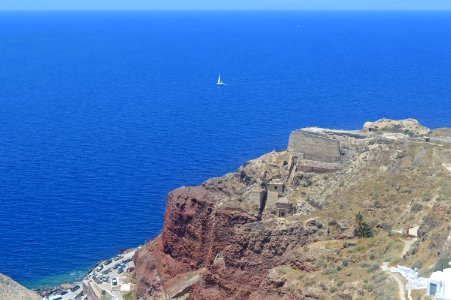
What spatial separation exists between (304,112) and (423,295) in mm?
89419

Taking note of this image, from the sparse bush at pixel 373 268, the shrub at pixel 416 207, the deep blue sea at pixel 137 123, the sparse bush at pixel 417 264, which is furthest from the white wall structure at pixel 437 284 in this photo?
the deep blue sea at pixel 137 123

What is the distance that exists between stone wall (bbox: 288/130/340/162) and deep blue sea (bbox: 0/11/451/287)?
66.1 feet

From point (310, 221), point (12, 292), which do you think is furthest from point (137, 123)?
point (310, 221)

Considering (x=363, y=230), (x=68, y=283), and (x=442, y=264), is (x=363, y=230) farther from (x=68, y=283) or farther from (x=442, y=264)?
(x=68, y=283)

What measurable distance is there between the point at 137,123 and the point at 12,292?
68.7 metres

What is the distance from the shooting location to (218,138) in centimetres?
10338

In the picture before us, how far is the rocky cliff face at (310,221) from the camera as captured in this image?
128 ft

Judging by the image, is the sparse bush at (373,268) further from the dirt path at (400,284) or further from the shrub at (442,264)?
the shrub at (442,264)

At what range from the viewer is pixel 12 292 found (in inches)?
1962

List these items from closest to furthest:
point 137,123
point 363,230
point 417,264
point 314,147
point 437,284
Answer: point 437,284, point 417,264, point 363,230, point 314,147, point 137,123

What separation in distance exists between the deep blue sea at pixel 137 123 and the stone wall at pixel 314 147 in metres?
20.1

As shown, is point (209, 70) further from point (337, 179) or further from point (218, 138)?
point (337, 179)

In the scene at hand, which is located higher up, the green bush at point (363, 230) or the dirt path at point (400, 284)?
the dirt path at point (400, 284)

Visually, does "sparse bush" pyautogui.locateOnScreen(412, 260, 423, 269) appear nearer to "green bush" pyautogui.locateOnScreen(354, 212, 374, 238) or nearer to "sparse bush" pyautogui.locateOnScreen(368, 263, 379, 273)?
"sparse bush" pyautogui.locateOnScreen(368, 263, 379, 273)
